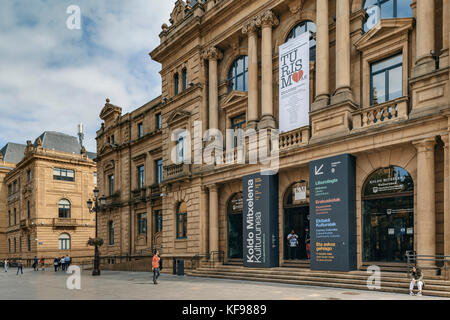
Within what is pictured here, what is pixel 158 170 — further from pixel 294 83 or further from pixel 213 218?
pixel 294 83

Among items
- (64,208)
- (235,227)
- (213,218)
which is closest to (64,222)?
(64,208)

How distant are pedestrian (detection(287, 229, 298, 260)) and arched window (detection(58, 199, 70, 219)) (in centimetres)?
4583

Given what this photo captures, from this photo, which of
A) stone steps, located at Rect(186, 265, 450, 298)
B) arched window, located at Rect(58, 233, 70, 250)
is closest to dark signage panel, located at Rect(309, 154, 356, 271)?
stone steps, located at Rect(186, 265, 450, 298)

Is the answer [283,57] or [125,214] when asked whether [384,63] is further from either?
[125,214]

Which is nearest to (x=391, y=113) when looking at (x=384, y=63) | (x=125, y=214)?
(x=384, y=63)

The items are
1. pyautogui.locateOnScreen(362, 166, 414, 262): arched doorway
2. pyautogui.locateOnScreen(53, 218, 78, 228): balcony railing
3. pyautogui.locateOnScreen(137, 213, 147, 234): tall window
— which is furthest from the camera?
pyautogui.locateOnScreen(53, 218, 78, 228): balcony railing

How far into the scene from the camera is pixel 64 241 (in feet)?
187

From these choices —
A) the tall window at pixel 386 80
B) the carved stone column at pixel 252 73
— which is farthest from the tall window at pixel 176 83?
the tall window at pixel 386 80

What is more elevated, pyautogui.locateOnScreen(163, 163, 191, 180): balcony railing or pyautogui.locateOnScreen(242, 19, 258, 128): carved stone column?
pyautogui.locateOnScreen(242, 19, 258, 128): carved stone column

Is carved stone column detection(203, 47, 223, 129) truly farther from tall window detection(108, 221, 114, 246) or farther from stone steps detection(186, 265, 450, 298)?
tall window detection(108, 221, 114, 246)

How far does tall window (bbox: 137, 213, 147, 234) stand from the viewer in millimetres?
35094

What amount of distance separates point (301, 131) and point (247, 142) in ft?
12.1

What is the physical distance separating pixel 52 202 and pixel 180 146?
37.1 meters

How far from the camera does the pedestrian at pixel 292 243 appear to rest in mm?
20344
